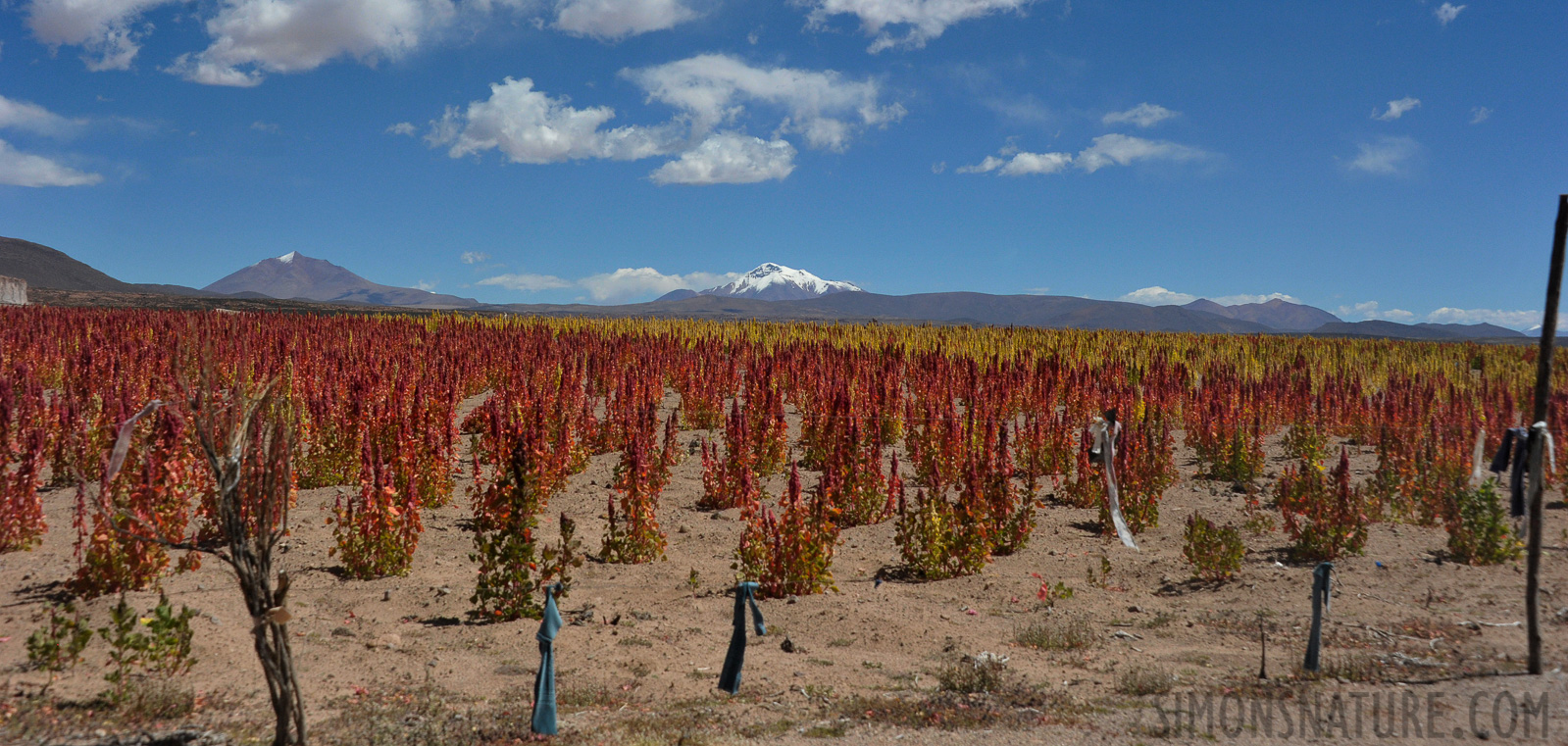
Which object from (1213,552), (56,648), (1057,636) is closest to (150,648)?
(56,648)

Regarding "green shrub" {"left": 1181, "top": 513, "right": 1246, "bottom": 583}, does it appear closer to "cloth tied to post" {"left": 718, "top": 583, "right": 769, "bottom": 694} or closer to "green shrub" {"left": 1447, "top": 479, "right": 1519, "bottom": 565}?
"green shrub" {"left": 1447, "top": 479, "right": 1519, "bottom": 565}

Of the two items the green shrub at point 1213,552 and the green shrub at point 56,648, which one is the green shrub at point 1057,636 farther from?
the green shrub at point 56,648

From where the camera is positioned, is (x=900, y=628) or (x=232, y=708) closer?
(x=232, y=708)

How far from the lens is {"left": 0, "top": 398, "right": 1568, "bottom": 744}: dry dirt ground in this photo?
4.17m

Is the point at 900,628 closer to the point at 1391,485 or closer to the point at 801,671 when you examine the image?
the point at 801,671

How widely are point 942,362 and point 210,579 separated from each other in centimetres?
1323

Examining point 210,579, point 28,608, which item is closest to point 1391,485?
point 210,579

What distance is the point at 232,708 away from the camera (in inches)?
171

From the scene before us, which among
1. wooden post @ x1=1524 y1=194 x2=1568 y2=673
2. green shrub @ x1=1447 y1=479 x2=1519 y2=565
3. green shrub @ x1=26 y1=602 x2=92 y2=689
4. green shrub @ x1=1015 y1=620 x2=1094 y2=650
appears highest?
wooden post @ x1=1524 y1=194 x2=1568 y2=673

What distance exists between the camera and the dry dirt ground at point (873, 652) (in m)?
4.17

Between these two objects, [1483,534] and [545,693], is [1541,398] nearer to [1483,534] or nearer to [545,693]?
[1483,534]

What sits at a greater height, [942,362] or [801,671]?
[942,362]

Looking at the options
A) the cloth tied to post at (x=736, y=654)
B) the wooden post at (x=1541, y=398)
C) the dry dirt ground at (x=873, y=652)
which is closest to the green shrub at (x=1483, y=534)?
the dry dirt ground at (x=873, y=652)

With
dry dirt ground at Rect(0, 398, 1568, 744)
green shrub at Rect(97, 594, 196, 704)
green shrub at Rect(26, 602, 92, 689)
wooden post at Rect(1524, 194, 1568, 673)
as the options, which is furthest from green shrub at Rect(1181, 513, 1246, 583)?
green shrub at Rect(26, 602, 92, 689)
